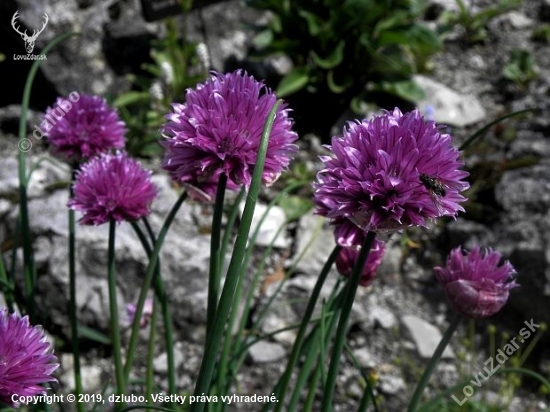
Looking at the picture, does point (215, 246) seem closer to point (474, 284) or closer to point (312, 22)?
point (474, 284)

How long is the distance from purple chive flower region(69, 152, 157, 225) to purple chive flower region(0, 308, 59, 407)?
0.35m

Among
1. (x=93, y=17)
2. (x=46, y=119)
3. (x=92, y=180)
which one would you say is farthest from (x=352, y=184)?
(x=93, y=17)

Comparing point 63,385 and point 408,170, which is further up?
point 408,170

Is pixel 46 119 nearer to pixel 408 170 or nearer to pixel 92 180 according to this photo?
pixel 92 180

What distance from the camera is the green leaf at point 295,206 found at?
3160mm

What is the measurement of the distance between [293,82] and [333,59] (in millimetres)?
224

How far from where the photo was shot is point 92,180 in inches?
55.2

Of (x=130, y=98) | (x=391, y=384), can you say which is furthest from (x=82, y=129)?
(x=130, y=98)

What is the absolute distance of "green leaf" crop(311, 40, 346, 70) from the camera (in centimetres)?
356

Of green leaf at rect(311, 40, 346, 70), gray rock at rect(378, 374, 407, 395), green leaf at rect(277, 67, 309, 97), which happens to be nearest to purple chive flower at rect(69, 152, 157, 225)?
gray rock at rect(378, 374, 407, 395)

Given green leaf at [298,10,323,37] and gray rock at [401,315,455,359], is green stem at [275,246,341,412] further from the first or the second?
green leaf at [298,10,323,37]

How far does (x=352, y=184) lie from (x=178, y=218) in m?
2.10

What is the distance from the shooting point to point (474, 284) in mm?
1275

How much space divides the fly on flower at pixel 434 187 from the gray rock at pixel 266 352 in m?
1.68
